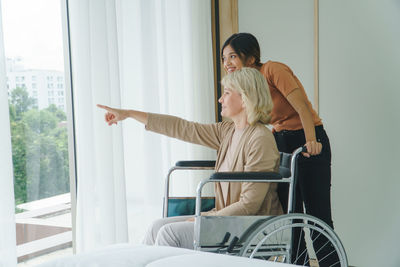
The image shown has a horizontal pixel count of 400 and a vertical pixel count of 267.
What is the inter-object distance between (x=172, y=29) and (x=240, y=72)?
3.09 ft

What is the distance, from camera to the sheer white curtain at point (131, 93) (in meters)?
1.85

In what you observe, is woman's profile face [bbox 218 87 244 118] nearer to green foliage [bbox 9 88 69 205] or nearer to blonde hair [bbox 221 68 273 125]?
blonde hair [bbox 221 68 273 125]

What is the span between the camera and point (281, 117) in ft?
6.63

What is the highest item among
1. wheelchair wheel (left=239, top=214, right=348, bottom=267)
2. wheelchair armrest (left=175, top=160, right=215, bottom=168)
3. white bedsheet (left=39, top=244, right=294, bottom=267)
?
wheelchair armrest (left=175, top=160, right=215, bottom=168)

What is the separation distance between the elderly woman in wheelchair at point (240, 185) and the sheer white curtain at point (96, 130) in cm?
12

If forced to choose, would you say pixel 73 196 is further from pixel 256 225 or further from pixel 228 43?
pixel 228 43

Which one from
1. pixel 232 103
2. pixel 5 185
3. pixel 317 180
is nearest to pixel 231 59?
pixel 232 103

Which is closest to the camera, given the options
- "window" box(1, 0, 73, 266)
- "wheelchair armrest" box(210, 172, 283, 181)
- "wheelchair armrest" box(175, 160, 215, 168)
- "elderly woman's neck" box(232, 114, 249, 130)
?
"wheelchair armrest" box(210, 172, 283, 181)

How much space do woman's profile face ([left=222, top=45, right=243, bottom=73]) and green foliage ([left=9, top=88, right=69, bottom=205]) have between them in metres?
0.80

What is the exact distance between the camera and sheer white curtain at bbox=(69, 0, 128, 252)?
6.02 ft

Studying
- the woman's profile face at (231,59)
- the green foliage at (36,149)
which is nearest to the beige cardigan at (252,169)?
the woman's profile face at (231,59)

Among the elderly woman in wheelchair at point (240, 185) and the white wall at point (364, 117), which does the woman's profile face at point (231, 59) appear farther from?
the white wall at point (364, 117)

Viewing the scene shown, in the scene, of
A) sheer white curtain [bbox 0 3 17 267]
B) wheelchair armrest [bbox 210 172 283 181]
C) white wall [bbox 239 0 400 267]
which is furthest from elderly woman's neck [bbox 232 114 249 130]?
white wall [bbox 239 0 400 267]

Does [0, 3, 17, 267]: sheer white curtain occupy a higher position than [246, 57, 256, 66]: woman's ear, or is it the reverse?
[246, 57, 256, 66]: woman's ear
